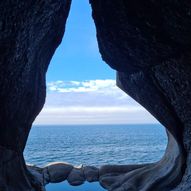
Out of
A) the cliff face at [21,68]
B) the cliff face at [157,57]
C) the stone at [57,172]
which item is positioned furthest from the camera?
the stone at [57,172]

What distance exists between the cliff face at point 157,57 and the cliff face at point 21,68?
2.05 meters

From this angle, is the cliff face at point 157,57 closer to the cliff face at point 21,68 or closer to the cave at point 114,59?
the cave at point 114,59

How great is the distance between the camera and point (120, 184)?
2273 cm

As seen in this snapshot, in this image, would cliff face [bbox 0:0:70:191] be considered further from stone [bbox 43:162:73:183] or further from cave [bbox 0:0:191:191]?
stone [bbox 43:162:73:183]

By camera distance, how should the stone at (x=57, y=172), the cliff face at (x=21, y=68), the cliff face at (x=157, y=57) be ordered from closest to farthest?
1. the cliff face at (x=21, y=68)
2. the cliff face at (x=157, y=57)
3. the stone at (x=57, y=172)

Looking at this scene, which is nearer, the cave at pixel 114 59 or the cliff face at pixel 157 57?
the cave at pixel 114 59

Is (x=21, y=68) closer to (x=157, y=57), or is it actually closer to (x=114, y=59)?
(x=157, y=57)

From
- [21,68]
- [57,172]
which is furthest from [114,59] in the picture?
[57,172]

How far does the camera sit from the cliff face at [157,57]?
425 inches

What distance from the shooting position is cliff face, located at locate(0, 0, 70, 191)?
948 cm

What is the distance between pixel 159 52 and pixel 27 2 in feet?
18.1

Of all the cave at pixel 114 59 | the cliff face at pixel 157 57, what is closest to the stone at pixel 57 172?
the cliff face at pixel 157 57

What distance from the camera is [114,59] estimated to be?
51.1 feet

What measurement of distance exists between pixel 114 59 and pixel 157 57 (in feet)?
9.49
